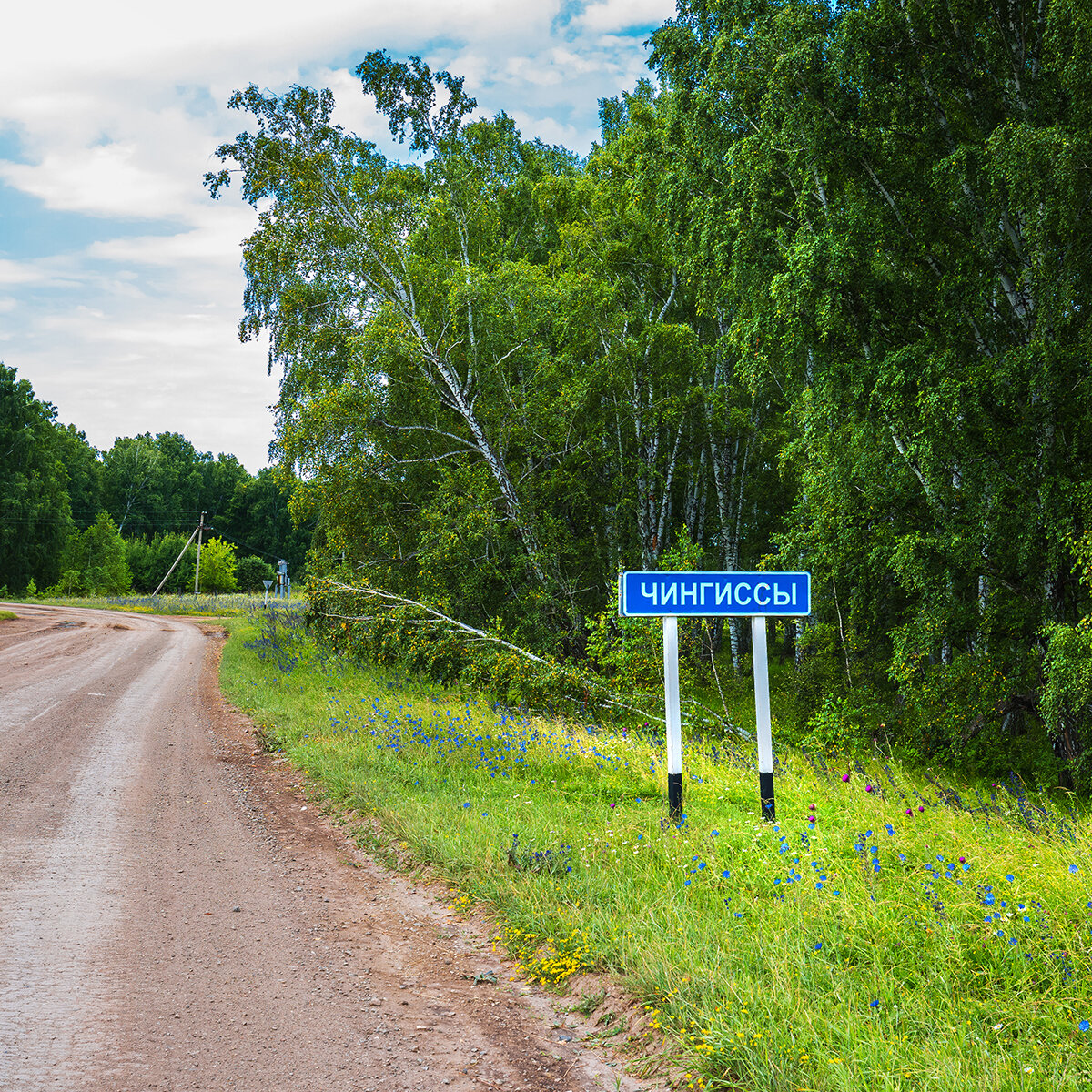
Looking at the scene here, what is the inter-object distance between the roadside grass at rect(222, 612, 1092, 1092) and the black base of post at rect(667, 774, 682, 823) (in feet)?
0.58

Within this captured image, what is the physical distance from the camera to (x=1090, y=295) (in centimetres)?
936

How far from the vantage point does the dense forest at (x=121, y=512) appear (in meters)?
57.8

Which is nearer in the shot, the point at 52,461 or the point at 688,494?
the point at 688,494

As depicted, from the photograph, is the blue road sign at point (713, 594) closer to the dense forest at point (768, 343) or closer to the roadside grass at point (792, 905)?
the roadside grass at point (792, 905)

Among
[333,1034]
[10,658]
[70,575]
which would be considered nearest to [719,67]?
[333,1034]

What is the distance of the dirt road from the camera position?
3025 mm

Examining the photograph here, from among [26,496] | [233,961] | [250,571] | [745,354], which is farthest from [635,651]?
[250,571]

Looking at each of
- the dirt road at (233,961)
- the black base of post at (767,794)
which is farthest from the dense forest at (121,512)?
the black base of post at (767,794)

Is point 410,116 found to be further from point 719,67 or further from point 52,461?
Answer: point 52,461

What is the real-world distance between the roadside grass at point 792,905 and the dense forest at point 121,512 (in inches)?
1810

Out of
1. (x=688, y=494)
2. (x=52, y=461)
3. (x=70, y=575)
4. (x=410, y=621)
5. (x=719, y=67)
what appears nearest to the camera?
(x=719, y=67)

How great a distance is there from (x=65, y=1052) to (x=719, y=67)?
13.2 m

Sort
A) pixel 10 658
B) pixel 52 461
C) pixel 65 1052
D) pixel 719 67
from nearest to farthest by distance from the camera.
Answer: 1. pixel 65 1052
2. pixel 719 67
3. pixel 10 658
4. pixel 52 461

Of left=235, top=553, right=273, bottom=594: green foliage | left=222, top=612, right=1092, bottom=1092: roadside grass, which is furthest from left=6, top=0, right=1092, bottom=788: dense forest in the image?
left=235, top=553, right=273, bottom=594: green foliage
